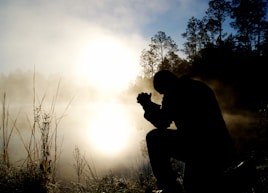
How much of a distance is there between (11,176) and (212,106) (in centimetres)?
268

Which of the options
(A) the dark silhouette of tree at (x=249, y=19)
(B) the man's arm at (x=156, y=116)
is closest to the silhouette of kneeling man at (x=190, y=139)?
(B) the man's arm at (x=156, y=116)

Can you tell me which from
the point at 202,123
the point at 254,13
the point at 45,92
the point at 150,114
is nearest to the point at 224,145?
the point at 202,123

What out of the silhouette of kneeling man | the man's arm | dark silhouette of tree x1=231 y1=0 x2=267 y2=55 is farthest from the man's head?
dark silhouette of tree x1=231 y1=0 x2=267 y2=55

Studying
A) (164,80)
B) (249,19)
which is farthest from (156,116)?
(249,19)

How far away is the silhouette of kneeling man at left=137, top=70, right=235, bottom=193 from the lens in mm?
1998

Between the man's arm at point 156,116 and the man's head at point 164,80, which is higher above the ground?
the man's head at point 164,80

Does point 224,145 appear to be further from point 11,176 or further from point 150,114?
point 11,176

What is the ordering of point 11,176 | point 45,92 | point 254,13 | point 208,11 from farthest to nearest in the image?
point 208,11, point 254,13, point 45,92, point 11,176

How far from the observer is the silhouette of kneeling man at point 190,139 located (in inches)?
78.7

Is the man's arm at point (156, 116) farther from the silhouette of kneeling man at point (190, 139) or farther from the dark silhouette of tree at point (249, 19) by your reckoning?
the dark silhouette of tree at point (249, 19)

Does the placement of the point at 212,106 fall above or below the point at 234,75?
below

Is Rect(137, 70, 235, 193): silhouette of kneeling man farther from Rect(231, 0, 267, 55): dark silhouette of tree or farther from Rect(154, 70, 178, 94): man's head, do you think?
Rect(231, 0, 267, 55): dark silhouette of tree

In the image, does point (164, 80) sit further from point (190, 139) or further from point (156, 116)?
point (190, 139)

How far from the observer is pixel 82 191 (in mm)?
3887
